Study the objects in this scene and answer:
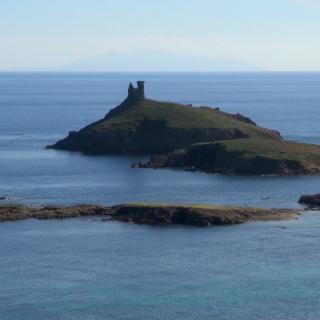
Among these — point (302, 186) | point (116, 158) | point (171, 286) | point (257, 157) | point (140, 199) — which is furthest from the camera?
point (116, 158)

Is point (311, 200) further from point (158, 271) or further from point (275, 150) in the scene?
point (158, 271)

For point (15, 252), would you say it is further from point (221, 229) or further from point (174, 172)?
point (174, 172)

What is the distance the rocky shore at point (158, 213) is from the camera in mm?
121250

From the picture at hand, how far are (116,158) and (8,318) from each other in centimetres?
11081

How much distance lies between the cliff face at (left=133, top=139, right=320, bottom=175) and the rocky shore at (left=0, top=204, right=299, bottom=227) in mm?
37875

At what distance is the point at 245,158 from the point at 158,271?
7410cm

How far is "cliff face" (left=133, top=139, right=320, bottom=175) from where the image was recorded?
16588cm

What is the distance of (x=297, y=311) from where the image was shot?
3292 inches

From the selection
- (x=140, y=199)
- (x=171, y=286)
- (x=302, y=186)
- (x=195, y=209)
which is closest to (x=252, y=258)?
(x=171, y=286)

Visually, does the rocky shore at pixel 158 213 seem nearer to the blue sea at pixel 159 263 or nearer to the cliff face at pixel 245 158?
the blue sea at pixel 159 263

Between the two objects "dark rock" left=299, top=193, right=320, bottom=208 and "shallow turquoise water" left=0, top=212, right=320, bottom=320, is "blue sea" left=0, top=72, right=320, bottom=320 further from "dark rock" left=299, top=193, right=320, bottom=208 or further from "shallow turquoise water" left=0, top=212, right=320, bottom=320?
"dark rock" left=299, top=193, right=320, bottom=208

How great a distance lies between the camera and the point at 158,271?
9725cm

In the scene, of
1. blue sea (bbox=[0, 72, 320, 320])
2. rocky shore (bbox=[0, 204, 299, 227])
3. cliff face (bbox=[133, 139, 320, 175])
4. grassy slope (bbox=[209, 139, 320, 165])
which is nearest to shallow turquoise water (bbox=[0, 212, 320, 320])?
blue sea (bbox=[0, 72, 320, 320])

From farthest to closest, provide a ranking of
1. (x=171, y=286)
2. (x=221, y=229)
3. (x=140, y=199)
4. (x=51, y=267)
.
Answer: (x=140, y=199) < (x=221, y=229) < (x=51, y=267) < (x=171, y=286)
